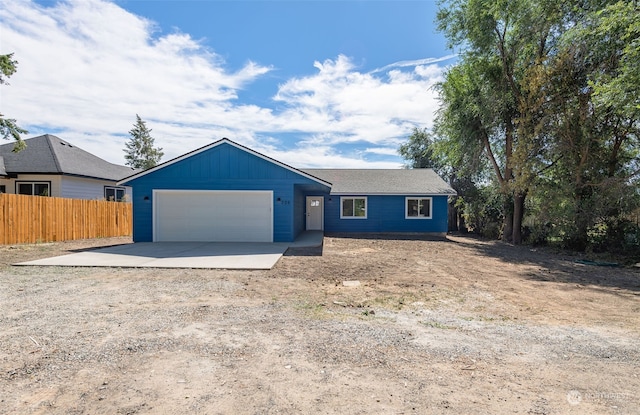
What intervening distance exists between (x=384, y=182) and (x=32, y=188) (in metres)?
18.3

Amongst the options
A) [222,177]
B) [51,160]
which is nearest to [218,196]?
[222,177]

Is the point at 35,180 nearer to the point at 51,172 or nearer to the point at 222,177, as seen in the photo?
the point at 51,172

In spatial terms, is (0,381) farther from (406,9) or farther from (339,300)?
(406,9)

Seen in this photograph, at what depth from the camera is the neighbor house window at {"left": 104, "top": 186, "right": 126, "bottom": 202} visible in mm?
21234

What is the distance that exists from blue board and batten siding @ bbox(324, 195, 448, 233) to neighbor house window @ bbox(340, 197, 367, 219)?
0.17 meters

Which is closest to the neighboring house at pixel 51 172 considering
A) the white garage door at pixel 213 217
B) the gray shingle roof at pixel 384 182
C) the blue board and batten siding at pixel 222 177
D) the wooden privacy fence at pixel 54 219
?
the wooden privacy fence at pixel 54 219

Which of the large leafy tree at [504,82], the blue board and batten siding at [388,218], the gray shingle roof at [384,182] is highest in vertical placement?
the large leafy tree at [504,82]

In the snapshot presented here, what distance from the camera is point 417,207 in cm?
1980

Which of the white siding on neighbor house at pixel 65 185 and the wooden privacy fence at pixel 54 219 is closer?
the wooden privacy fence at pixel 54 219

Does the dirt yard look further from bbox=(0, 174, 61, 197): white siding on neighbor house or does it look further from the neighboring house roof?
the neighboring house roof

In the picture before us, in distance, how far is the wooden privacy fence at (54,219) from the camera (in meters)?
12.4

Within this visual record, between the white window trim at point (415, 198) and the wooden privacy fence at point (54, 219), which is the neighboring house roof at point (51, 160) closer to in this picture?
the wooden privacy fence at point (54, 219)

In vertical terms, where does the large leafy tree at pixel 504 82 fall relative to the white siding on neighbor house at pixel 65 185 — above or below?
above

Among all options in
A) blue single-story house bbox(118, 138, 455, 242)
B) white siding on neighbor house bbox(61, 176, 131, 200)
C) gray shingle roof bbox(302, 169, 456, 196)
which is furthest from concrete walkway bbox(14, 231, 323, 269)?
white siding on neighbor house bbox(61, 176, 131, 200)
